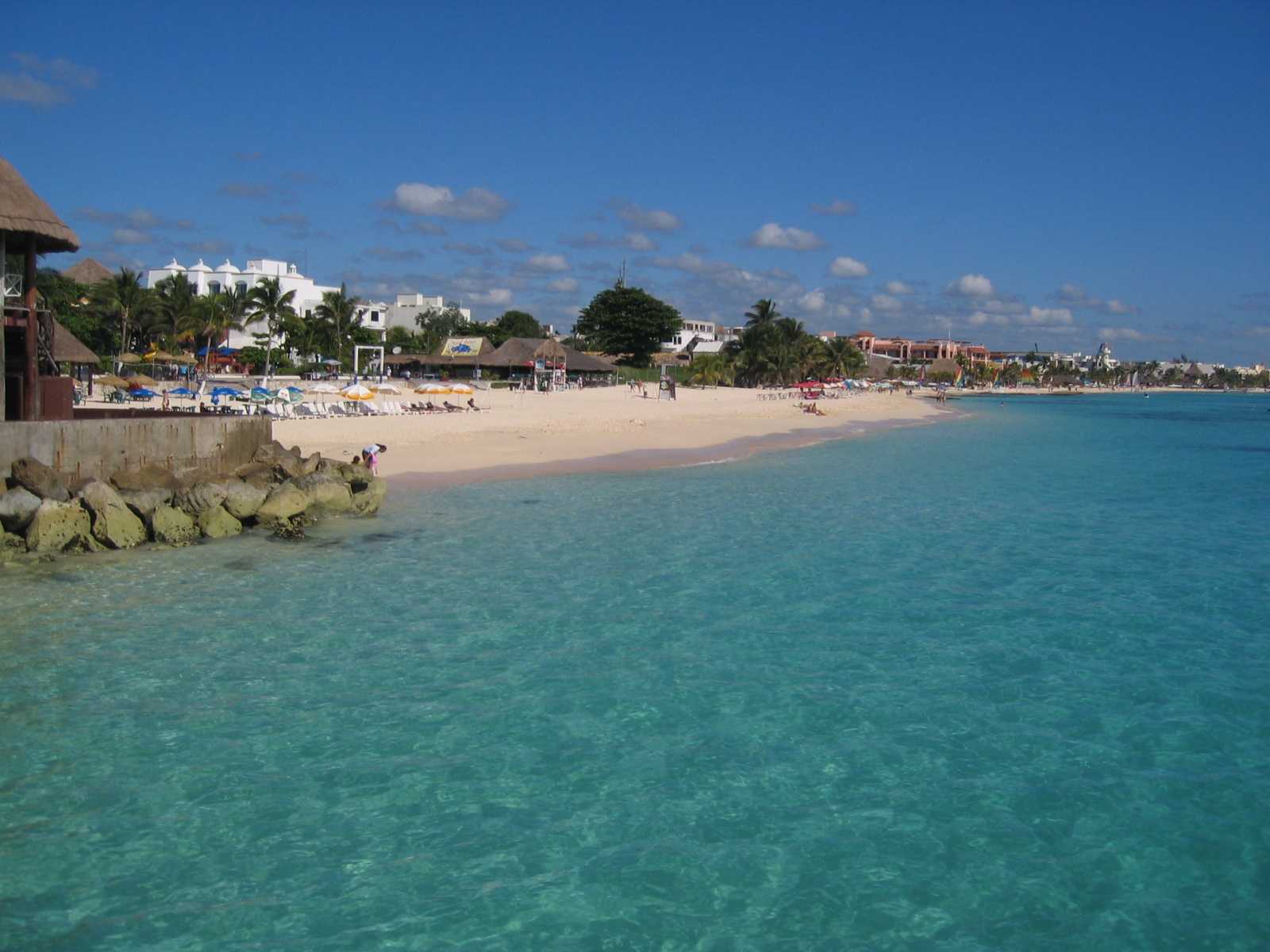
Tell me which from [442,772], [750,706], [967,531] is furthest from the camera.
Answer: [967,531]

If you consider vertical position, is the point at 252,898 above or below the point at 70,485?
below

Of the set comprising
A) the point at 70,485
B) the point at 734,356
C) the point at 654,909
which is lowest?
the point at 654,909

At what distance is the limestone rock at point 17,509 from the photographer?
549 inches

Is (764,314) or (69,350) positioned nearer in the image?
(69,350)

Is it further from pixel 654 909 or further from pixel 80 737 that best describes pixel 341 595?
pixel 654 909

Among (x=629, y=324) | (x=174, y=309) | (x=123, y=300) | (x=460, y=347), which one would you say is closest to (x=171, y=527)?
(x=123, y=300)

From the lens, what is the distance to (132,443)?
16438 millimetres

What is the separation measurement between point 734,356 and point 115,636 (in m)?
78.6

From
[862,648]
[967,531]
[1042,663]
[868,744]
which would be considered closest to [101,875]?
[868,744]

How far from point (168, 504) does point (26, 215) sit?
225 inches

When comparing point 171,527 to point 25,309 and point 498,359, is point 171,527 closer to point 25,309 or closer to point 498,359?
point 25,309

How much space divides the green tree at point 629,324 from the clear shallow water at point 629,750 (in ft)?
215

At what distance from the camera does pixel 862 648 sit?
10.5 m

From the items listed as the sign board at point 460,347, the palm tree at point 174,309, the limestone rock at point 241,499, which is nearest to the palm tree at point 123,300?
the palm tree at point 174,309
